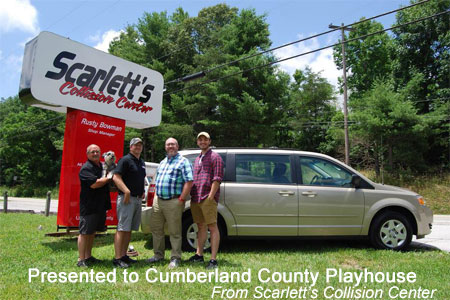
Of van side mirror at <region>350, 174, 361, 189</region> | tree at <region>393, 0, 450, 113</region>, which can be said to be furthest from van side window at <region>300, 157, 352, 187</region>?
tree at <region>393, 0, 450, 113</region>

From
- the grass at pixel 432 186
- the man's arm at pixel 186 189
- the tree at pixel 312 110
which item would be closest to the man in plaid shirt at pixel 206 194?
the man's arm at pixel 186 189

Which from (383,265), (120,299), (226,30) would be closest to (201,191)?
(120,299)

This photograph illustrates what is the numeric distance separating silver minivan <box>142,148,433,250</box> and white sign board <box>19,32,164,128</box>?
114 inches

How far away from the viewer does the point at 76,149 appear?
22.6ft

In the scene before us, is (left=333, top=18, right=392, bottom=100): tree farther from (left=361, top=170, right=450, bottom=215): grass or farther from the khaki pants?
the khaki pants

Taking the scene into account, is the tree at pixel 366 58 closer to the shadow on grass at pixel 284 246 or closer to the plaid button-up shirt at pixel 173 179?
the shadow on grass at pixel 284 246

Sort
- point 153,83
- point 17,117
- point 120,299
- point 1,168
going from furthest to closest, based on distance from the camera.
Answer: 1. point 1,168
2. point 17,117
3. point 153,83
4. point 120,299

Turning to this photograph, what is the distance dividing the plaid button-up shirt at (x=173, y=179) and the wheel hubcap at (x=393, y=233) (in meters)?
3.64

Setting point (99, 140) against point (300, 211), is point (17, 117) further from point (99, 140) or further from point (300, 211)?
point (300, 211)

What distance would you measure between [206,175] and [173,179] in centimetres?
48

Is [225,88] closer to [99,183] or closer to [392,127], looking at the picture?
[392,127]

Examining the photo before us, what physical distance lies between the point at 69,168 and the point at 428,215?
6863mm

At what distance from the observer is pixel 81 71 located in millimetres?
6949

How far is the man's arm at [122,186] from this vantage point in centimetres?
476
